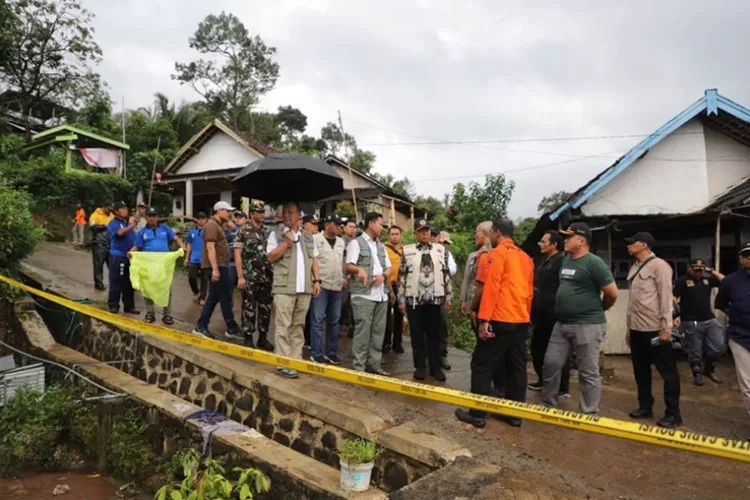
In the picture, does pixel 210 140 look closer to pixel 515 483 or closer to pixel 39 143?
pixel 39 143

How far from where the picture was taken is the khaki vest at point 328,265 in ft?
18.7

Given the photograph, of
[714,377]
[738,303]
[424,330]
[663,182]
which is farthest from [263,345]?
[663,182]

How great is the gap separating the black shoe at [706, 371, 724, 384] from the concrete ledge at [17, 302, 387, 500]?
6813 millimetres

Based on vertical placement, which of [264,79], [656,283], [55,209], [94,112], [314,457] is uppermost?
[264,79]

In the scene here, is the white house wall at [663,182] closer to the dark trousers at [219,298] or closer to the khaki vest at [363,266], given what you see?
the khaki vest at [363,266]

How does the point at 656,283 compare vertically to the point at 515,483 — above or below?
above

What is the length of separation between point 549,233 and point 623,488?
2895 mm

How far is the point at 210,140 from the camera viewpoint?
73.8 feet

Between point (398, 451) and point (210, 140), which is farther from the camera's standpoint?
point (210, 140)

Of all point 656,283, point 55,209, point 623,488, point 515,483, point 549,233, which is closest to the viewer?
point 515,483

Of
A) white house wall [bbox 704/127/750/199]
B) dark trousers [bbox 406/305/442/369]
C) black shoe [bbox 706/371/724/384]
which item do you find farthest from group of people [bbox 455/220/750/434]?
white house wall [bbox 704/127/750/199]

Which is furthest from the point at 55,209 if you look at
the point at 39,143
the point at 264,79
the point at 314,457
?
the point at 314,457

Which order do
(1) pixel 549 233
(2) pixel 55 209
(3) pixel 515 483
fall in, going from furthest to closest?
(2) pixel 55 209, (1) pixel 549 233, (3) pixel 515 483

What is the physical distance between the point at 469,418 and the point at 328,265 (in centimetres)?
236
